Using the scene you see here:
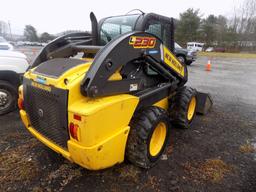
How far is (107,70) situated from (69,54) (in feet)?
5.03

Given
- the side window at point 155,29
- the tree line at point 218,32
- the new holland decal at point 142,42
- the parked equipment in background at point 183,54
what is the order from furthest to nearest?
the tree line at point 218,32, the parked equipment in background at point 183,54, the side window at point 155,29, the new holland decal at point 142,42

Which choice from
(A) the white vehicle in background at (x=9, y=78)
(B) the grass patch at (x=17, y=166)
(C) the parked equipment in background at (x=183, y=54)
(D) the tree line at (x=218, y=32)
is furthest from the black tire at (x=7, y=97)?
(D) the tree line at (x=218, y=32)

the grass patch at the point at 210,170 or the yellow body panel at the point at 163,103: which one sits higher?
the yellow body panel at the point at 163,103

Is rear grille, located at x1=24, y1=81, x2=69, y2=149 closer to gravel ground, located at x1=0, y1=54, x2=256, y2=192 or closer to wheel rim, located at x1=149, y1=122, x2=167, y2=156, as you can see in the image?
gravel ground, located at x1=0, y1=54, x2=256, y2=192

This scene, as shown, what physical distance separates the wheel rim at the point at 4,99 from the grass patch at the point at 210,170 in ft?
13.3

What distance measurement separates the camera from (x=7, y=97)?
4.62 metres

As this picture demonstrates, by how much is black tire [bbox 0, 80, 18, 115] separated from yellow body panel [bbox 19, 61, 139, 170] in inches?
101

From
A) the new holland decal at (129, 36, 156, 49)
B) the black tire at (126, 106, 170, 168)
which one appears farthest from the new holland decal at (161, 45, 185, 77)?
the black tire at (126, 106, 170, 168)

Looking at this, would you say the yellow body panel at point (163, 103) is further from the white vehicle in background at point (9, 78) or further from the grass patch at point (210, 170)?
the white vehicle in background at point (9, 78)

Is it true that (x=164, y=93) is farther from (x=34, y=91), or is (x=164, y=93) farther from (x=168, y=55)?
(x=34, y=91)

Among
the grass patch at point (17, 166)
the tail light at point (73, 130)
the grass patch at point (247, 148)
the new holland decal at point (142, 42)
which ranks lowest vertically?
the grass patch at point (17, 166)

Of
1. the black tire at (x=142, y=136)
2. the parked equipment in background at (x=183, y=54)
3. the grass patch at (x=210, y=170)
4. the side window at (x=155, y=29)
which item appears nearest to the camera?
the black tire at (x=142, y=136)

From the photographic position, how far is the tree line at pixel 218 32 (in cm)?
3706

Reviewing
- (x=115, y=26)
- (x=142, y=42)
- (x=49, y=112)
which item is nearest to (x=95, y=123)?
(x=49, y=112)
